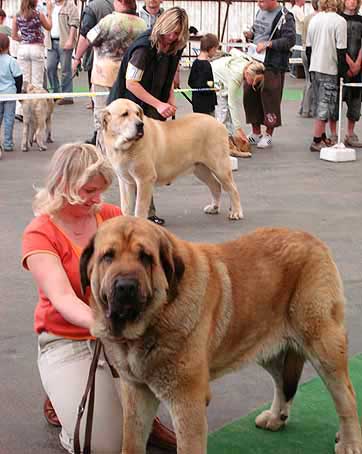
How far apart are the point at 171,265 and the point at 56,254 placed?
90 cm

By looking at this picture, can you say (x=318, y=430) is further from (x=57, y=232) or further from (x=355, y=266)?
(x=355, y=266)

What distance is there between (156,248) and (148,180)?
4.66 m

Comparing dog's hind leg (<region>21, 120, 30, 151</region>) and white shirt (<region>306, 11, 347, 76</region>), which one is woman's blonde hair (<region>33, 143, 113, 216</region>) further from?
white shirt (<region>306, 11, 347, 76</region>)

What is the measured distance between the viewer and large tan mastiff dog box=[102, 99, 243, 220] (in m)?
7.17

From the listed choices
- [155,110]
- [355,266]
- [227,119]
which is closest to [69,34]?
[227,119]

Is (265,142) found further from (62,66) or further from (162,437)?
(162,437)

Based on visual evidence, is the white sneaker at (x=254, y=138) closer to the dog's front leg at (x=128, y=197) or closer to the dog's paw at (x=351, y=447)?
the dog's front leg at (x=128, y=197)

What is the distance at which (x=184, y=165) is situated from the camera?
25.8 ft

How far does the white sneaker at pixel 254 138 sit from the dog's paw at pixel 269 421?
893 centimetres

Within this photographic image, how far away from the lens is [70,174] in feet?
11.8

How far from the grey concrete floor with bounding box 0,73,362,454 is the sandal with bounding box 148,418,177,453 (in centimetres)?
29

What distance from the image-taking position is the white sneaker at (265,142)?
1214cm

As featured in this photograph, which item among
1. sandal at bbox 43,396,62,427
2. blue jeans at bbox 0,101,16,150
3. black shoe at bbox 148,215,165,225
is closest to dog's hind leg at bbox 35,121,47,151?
blue jeans at bbox 0,101,16,150

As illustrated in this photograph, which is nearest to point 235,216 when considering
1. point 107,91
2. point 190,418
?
point 107,91
